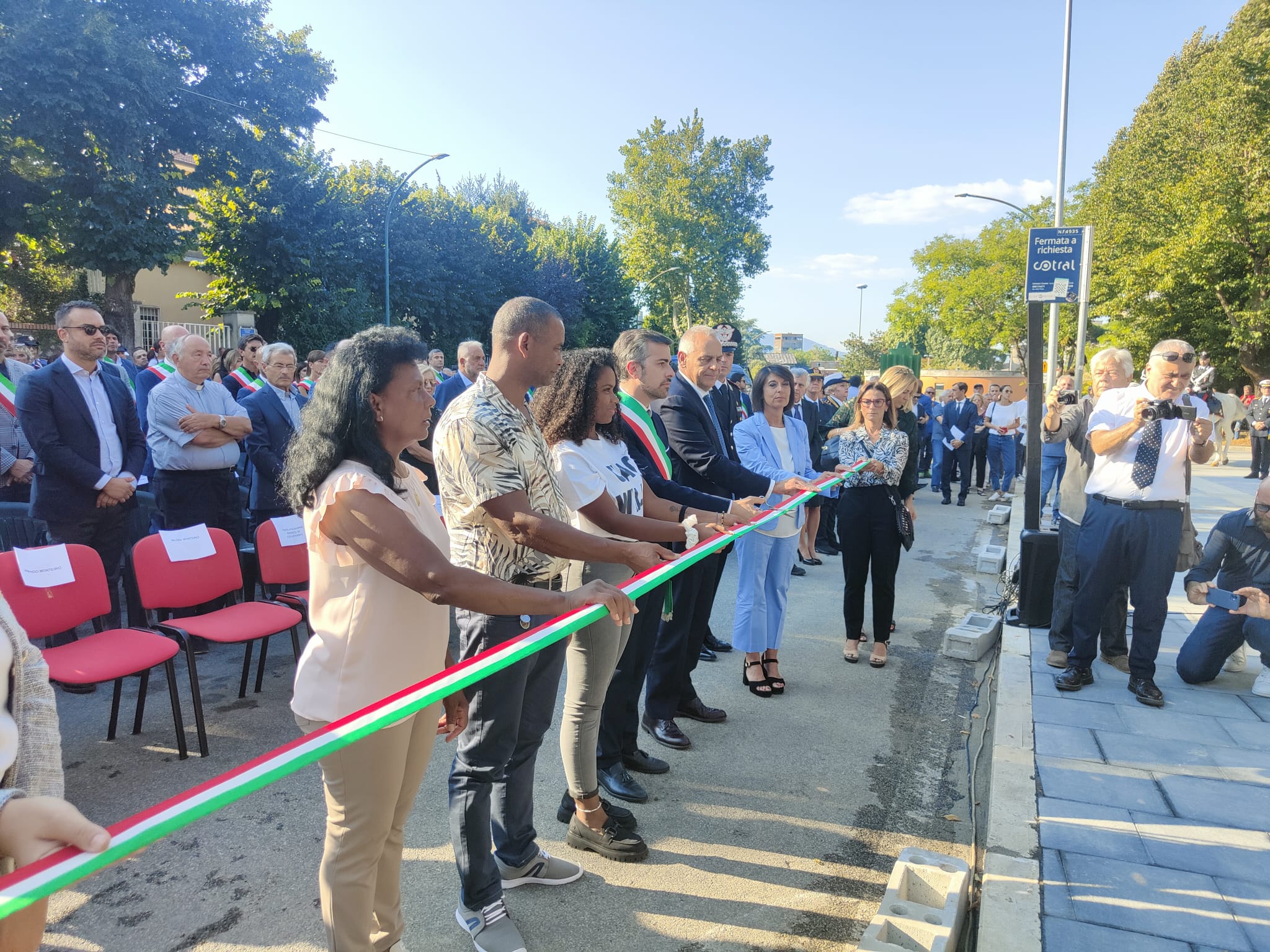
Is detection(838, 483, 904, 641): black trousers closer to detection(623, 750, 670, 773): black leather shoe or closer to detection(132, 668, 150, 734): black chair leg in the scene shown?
detection(623, 750, 670, 773): black leather shoe

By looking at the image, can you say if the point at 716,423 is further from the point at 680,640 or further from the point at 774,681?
the point at 774,681

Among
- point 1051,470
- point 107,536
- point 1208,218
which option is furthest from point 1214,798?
point 1208,218

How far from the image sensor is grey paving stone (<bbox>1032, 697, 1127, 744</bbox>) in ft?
15.1

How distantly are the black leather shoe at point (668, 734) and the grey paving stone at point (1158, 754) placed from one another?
7.21ft

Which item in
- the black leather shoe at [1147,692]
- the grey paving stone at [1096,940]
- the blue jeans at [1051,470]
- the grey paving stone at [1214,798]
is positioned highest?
the blue jeans at [1051,470]

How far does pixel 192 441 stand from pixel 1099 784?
19.2ft

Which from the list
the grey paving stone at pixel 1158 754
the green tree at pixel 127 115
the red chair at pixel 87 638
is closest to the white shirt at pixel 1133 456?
the grey paving stone at pixel 1158 754

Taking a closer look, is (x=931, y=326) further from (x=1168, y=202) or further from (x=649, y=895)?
(x=649, y=895)

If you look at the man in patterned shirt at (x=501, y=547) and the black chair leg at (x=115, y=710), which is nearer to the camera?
the man in patterned shirt at (x=501, y=547)

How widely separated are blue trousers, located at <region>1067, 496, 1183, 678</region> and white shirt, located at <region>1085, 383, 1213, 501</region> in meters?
0.11

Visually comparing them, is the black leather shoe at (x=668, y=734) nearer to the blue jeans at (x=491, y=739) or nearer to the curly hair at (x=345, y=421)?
the blue jeans at (x=491, y=739)

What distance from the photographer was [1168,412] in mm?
4801

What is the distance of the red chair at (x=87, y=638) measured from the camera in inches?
145

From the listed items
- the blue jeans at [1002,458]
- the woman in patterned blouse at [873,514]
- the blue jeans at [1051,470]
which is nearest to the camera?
the woman in patterned blouse at [873,514]
